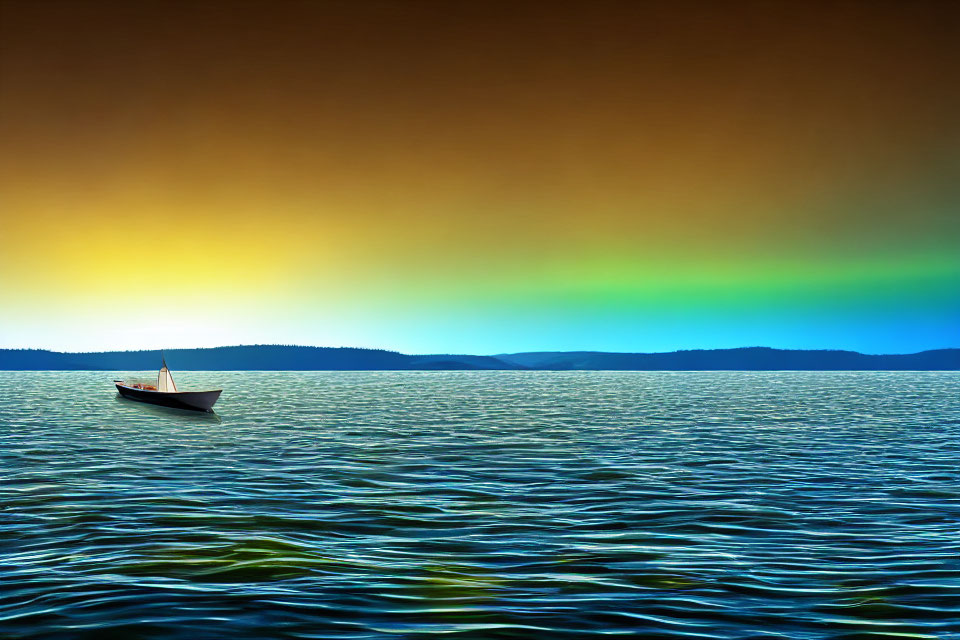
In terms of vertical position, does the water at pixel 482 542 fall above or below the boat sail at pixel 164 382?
below

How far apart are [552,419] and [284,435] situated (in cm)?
2160

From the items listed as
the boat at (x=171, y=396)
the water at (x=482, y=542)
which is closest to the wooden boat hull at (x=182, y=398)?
the boat at (x=171, y=396)

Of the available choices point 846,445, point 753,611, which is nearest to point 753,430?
point 846,445

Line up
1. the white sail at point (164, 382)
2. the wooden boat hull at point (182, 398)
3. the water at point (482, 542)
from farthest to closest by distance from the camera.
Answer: the white sail at point (164, 382) → the wooden boat hull at point (182, 398) → the water at point (482, 542)

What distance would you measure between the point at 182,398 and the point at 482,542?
6220 centimetres

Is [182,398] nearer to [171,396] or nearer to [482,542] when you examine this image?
[171,396]

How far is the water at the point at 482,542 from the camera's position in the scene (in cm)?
1223

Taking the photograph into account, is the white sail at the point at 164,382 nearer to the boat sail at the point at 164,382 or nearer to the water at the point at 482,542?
the boat sail at the point at 164,382

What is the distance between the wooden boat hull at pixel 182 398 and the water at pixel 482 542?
102ft

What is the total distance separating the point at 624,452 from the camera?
36469 millimetres

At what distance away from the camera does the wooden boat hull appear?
70062 millimetres

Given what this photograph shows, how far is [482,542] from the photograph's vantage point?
17797 millimetres

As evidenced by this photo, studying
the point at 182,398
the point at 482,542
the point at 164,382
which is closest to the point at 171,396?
the point at 182,398

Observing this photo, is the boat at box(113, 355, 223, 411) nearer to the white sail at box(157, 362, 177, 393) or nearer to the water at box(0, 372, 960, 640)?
the white sail at box(157, 362, 177, 393)
